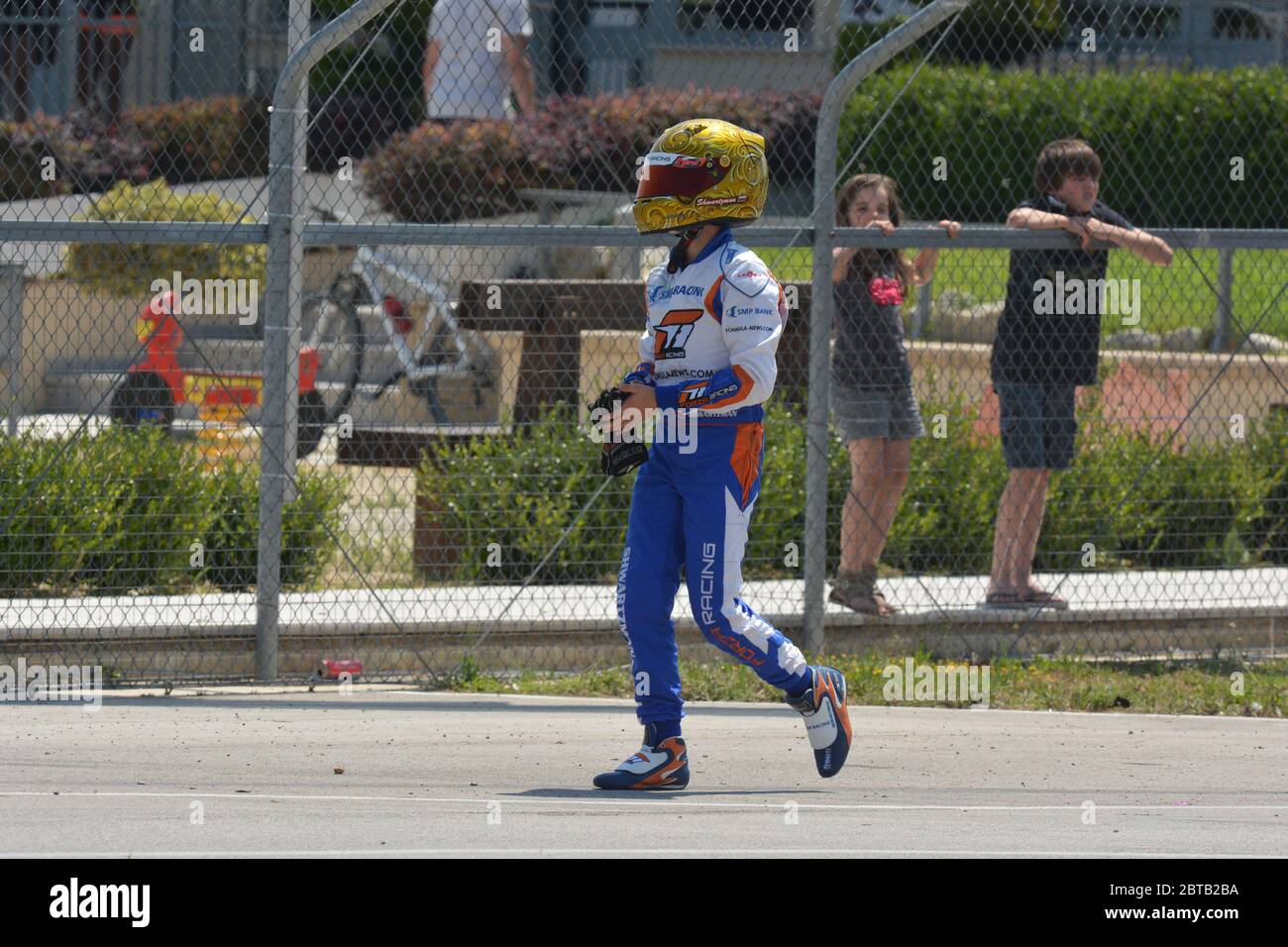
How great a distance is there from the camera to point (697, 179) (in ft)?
18.6

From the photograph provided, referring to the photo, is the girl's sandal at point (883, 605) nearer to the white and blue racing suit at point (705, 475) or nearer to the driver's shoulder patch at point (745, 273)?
the white and blue racing suit at point (705, 475)

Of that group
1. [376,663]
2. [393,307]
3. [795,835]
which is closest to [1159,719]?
[795,835]

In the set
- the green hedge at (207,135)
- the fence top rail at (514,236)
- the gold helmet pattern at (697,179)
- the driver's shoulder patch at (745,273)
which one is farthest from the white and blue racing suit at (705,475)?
the green hedge at (207,135)

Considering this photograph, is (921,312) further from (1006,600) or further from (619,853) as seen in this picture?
(619,853)

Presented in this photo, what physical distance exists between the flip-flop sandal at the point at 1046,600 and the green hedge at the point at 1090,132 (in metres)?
7.75

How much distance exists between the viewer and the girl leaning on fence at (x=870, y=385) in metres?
8.12

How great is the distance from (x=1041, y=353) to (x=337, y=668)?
11.0 feet

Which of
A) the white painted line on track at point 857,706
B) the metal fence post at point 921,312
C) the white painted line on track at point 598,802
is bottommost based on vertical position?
the white painted line on track at point 857,706

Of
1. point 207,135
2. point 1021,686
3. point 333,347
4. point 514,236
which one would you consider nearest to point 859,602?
point 1021,686

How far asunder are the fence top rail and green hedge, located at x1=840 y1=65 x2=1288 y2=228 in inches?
296

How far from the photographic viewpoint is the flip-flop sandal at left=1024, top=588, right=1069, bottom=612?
8188mm

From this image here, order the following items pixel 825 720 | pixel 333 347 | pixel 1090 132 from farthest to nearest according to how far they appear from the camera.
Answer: pixel 1090 132, pixel 333 347, pixel 825 720

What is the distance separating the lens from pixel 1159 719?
7344 millimetres

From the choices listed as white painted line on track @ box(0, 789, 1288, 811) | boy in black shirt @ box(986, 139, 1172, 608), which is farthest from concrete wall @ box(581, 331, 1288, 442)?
white painted line on track @ box(0, 789, 1288, 811)
